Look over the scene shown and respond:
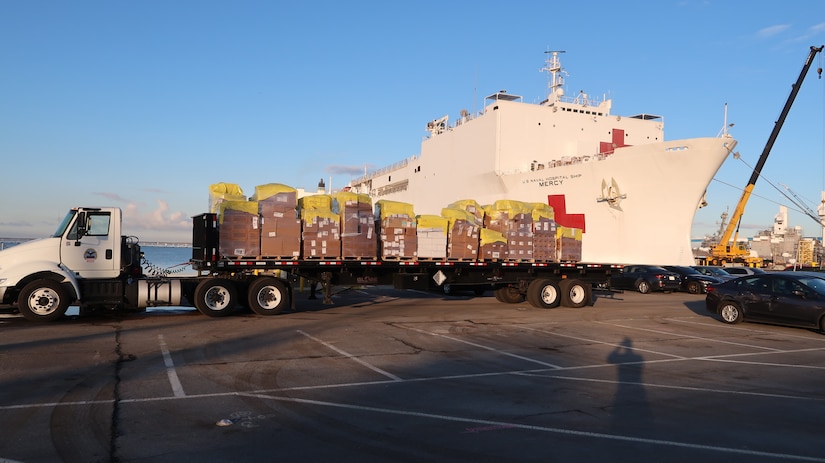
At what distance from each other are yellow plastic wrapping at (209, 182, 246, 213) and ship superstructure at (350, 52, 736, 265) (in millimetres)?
19466

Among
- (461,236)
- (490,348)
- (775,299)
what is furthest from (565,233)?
(490,348)

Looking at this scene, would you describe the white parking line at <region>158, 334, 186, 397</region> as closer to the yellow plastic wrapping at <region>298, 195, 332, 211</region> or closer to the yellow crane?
the yellow plastic wrapping at <region>298, 195, 332, 211</region>

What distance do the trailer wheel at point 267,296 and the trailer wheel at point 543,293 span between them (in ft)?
25.8

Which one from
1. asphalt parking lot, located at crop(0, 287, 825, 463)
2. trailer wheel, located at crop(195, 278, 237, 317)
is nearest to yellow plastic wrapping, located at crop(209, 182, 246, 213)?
trailer wheel, located at crop(195, 278, 237, 317)

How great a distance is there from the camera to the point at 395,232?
15820 mm

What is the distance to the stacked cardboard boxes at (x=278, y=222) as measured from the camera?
14203 millimetres

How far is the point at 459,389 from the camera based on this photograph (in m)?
7.38

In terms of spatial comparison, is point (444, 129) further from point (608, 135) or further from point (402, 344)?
point (402, 344)

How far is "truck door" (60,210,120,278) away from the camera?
12867 millimetres

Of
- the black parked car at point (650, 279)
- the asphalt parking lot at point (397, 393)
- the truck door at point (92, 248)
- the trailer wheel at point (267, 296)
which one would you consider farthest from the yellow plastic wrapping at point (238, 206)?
the black parked car at point (650, 279)

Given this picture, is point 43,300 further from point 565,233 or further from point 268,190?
point 565,233

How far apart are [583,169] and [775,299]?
16.3 m

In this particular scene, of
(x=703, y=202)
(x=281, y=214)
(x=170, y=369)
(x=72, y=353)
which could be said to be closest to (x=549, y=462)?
(x=170, y=369)

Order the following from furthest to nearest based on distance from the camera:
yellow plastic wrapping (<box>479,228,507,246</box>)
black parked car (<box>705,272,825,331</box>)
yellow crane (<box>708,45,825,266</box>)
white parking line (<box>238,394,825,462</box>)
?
yellow crane (<box>708,45,825,266</box>) → yellow plastic wrapping (<box>479,228,507,246</box>) → black parked car (<box>705,272,825,331</box>) → white parking line (<box>238,394,825,462</box>)
